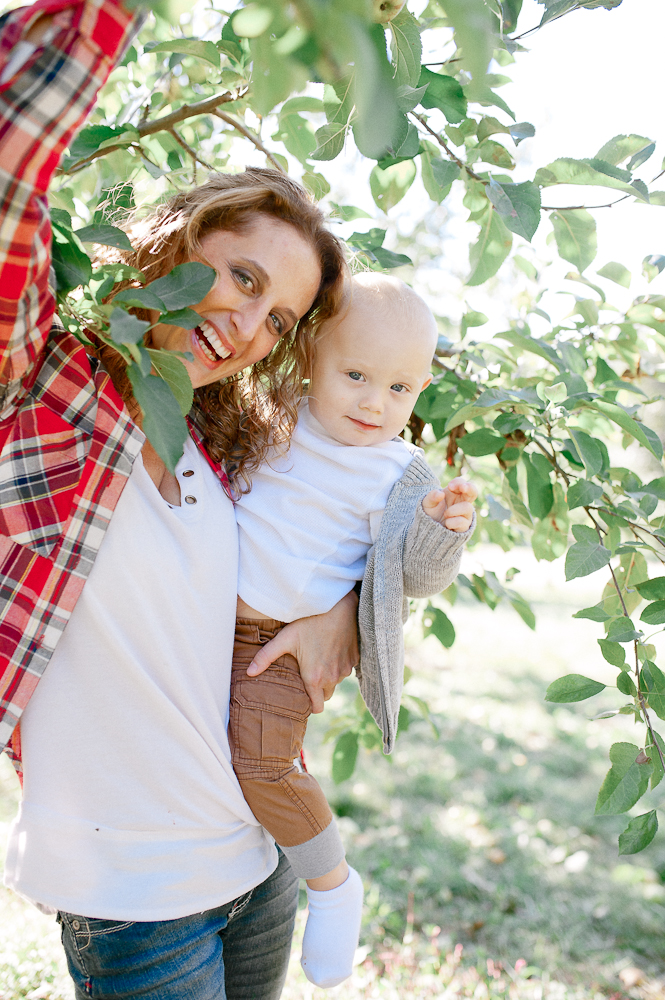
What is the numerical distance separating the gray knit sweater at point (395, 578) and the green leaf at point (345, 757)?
0.74m

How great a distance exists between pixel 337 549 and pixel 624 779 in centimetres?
65

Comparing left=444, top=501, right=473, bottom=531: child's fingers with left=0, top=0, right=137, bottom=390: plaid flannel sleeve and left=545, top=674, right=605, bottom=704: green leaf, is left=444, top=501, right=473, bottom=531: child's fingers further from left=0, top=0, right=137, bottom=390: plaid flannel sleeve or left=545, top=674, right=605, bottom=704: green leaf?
left=0, top=0, right=137, bottom=390: plaid flannel sleeve

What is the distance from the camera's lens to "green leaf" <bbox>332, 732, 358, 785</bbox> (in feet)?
7.22

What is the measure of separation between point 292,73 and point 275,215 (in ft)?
2.94

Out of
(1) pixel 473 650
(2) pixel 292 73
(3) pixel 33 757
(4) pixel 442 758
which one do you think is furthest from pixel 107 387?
(1) pixel 473 650

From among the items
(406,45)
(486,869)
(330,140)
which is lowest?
(486,869)

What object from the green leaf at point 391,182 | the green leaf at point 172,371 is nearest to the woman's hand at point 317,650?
the green leaf at point 172,371

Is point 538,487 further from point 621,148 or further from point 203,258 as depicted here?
point 203,258

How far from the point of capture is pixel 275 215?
55.3 inches

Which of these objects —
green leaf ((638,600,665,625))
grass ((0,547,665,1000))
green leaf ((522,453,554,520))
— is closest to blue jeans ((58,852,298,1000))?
green leaf ((638,600,665,625))

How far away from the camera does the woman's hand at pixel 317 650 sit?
141 cm

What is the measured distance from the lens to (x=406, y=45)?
0.93 meters

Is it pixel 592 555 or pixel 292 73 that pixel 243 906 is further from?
pixel 292 73

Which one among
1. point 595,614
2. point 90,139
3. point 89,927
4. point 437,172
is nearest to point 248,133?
point 90,139
